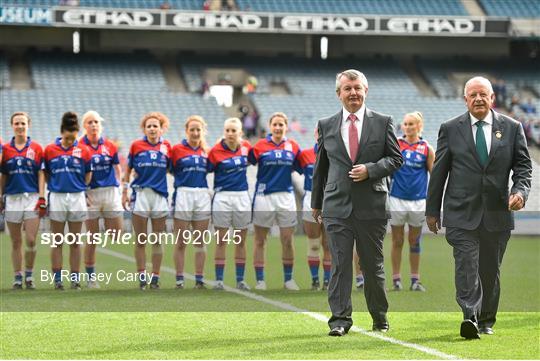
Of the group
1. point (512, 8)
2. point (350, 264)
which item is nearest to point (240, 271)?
point (350, 264)

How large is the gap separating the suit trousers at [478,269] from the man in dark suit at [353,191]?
566mm

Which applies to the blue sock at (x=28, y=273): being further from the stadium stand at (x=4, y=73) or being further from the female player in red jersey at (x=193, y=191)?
the stadium stand at (x=4, y=73)

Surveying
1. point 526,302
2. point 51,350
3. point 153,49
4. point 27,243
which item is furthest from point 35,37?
point 51,350

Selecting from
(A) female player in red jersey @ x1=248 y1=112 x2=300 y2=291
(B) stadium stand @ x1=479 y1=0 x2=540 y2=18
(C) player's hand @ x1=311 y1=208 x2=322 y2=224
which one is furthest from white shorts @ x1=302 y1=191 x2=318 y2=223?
(B) stadium stand @ x1=479 y1=0 x2=540 y2=18

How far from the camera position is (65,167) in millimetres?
11117

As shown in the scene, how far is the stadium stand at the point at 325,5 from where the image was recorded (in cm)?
3331

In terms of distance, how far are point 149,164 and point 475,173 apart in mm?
4640

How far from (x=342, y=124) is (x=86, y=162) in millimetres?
4284

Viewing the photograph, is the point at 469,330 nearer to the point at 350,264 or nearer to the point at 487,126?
the point at 350,264

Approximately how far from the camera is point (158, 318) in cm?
875

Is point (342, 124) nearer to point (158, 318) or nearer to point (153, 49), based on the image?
point (158, 318)

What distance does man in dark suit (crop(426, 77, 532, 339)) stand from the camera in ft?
24.6

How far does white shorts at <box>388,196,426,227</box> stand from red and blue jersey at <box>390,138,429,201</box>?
0.24 ft

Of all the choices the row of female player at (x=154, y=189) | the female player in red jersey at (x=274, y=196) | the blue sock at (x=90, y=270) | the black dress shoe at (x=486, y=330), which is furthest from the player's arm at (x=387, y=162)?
the blue sock at (x=90, y=270)
